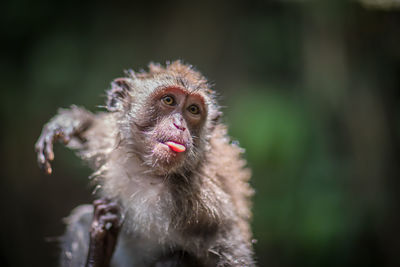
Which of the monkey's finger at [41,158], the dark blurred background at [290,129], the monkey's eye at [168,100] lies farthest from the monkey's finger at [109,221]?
the dark blurred background at [290,129]

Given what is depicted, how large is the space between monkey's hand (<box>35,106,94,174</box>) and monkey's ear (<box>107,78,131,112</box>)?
0.59 m

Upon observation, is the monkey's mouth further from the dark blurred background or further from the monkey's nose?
the dark blurred background

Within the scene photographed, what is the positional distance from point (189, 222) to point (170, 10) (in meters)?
6.26

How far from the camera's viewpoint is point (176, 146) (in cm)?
289

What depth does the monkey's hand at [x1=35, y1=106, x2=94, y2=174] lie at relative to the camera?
10.6ft

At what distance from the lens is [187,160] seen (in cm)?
314

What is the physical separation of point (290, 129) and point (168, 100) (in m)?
4.12

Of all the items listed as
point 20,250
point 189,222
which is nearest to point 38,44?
point 20,250

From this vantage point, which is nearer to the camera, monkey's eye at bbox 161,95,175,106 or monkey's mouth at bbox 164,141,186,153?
monkey's mouth at bbox 164,141,186,153

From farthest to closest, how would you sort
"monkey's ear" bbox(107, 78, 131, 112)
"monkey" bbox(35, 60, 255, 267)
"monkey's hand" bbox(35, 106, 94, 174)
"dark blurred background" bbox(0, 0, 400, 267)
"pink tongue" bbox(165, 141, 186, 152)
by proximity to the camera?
"dark blurred background" bbox(0, 0, 400, 267)
"monkey's ear" bbox(107, 78, 131, 112)
"monkey's hand" bbox(35, 106, 94, 174)
"monkey" bbox(35, 60, 255, 267)
"pink tongue" bbox(165, 141, 186, 152)

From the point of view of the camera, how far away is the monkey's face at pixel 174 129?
2932 millimetres

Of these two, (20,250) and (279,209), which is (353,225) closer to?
(279,209)

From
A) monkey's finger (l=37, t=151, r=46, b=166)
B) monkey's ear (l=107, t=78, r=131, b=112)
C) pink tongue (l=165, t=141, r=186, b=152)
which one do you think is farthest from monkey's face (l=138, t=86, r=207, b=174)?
monkey's finger (l=37, t=151, r=46, b=166)

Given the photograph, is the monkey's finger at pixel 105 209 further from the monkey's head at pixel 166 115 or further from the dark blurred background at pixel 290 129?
the dark blurred background at pixel 290 129
